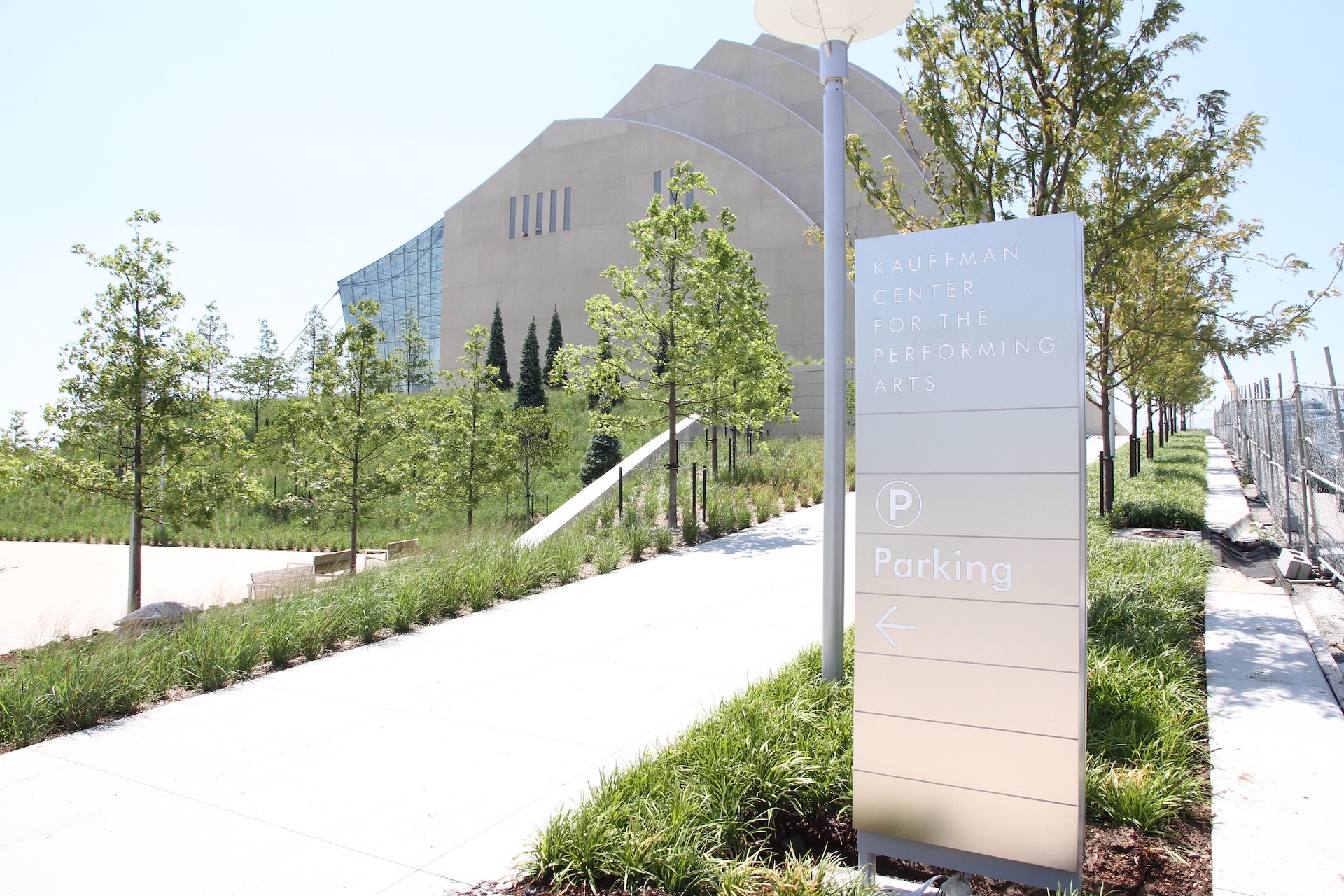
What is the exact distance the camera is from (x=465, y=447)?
58.4 ft

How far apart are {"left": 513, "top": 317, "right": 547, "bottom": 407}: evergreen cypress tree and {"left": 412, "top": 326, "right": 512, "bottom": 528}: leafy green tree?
16.0 m

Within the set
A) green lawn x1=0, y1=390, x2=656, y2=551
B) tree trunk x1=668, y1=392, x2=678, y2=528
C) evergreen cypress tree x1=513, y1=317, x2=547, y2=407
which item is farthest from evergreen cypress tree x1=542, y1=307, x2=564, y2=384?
tree trunk x1=668, y1=392, x2=678, y2=528

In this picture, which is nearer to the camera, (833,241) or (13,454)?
(833,241)

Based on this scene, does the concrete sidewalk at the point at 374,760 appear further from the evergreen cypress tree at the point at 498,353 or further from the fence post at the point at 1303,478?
the evergreen cypress tree at the point at 498,353

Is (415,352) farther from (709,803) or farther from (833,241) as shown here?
(709,803)

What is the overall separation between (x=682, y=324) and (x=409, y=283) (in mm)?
57322

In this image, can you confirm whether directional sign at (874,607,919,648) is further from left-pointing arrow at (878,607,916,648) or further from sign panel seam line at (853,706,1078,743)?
sign panel seam line at (853,706,1078,743)

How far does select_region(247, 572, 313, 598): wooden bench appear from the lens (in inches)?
347

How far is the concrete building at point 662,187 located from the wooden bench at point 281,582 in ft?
95.1

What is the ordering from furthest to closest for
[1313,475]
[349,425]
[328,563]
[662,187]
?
[662,187]
[328,563]
[349,425]
[1313,475]

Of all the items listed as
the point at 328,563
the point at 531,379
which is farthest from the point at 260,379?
the point at 328,563

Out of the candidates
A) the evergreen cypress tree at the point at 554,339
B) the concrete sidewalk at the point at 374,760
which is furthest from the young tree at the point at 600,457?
the evergreen cypress tree at the point at 554,339

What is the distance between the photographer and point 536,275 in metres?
47.7

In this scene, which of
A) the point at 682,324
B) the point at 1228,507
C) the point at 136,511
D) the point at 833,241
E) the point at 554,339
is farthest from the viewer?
the point at 554,339
